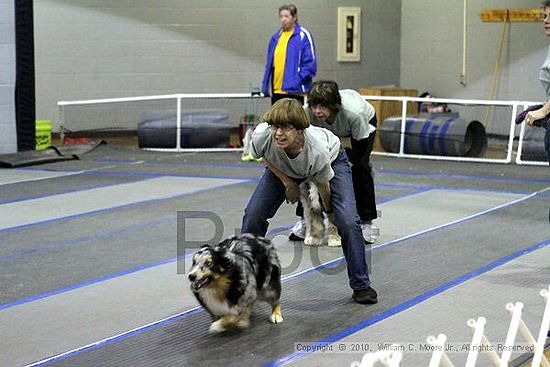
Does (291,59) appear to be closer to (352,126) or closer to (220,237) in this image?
(220,237)

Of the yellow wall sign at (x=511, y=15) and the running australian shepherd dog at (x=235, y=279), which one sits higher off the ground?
the yellow wall sign at (x=511, y=15)

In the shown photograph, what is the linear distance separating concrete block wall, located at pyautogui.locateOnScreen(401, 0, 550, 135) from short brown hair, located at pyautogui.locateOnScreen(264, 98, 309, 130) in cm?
859

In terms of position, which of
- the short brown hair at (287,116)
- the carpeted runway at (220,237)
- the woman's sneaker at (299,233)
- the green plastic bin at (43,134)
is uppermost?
the short brown hair at (287,116)

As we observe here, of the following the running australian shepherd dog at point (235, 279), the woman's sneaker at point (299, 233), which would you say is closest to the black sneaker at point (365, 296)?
the running australian shepherd dog at point (235, 279)

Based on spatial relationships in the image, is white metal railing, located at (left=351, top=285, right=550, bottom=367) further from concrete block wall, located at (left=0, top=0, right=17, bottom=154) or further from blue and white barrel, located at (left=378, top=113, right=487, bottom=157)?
concrete block wall, located at (left=0, top=0, right=17, bottom=154)

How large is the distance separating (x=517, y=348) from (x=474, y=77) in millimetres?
10283

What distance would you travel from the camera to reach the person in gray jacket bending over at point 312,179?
5.22 meters

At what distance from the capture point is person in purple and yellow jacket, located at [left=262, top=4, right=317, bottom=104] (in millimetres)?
11055

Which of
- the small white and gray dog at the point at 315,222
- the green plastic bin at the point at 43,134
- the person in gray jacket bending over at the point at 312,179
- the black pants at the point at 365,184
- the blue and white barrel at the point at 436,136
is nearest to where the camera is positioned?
the person in gray jacket bending over at the point at 312,179

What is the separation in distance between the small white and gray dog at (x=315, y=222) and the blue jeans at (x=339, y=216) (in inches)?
51.9

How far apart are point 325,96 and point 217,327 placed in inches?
70.5

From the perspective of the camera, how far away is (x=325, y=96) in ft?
19.6

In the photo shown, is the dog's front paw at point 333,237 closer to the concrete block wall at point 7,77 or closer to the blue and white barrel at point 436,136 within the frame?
the blue and white barrel at point 436,136

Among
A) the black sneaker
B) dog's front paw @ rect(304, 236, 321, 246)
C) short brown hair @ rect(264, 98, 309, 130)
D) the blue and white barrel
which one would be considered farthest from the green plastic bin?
short brown hair @ rect(264, 98, 309, 130)
